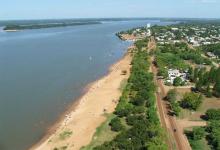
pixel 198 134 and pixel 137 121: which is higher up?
pixel 137 121

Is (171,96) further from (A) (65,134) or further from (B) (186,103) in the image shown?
(A) (65,134)

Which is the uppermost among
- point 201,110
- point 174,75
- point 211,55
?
point 174,75

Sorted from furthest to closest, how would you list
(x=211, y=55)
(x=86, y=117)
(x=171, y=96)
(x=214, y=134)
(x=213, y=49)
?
(x=213, y=49) < (x=211, y=55) < (x=171, y=96) < (x=86, y=117) < (x=214, y=134)

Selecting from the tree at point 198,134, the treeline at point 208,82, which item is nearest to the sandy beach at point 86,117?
the tree at point 198,134

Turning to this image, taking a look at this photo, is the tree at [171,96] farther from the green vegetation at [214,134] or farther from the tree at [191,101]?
the green vegetation at [214,134]

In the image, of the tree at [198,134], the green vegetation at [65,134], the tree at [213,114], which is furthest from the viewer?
the tree at [213,114]

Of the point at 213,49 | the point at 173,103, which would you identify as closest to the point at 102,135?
the point at 173,103

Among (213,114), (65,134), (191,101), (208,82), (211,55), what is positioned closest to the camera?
(65,134)
